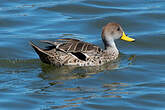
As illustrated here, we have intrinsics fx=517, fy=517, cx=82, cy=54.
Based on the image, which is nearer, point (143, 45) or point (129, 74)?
point (129, 74)

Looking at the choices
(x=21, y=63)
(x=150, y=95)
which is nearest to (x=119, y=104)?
(x=150, y=95)

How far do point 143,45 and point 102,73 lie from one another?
2.64 metres

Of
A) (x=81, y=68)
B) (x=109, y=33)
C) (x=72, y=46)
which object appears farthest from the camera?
(x=109, y=33)

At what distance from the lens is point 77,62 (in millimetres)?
11219

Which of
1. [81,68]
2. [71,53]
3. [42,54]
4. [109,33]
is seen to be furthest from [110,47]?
[42,54]

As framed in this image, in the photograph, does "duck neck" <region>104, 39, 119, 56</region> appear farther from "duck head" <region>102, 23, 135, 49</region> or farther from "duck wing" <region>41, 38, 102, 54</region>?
"duck wing" <region>41, 38, 102, 54</region>

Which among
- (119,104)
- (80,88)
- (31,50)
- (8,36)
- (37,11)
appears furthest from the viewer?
(37,11)

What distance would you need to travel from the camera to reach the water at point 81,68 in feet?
29.9

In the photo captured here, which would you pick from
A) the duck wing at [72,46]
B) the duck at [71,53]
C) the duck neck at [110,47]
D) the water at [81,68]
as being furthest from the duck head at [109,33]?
the duck wing at [72,46]

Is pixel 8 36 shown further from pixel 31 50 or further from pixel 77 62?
pixel 77 62

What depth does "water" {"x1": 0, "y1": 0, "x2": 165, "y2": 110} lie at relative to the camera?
9.12m

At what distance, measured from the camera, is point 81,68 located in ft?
36.6

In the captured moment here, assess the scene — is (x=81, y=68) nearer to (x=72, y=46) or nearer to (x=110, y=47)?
(x=72, y=46)

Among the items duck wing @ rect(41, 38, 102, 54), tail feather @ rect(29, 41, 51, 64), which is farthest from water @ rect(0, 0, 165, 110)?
duck wing @ rect(41, 38, 102, 54)
